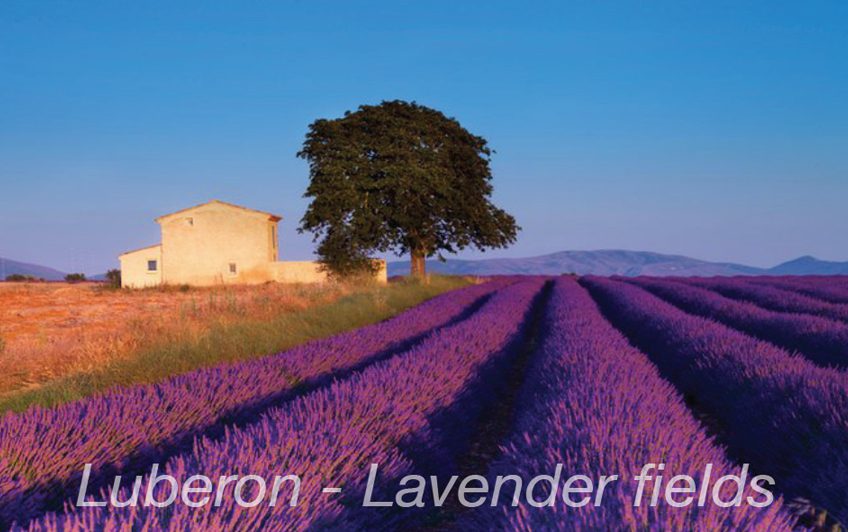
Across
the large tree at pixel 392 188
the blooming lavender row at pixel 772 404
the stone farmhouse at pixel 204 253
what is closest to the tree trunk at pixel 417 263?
the large tree at pixel 392 188

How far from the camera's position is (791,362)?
6.02 m

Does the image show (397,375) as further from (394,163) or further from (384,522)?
(394,163)

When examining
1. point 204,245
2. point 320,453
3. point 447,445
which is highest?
point 204,245

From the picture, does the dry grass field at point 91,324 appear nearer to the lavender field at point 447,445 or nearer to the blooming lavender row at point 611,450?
the lavender field at point 447,445

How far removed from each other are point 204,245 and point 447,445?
96.8ft

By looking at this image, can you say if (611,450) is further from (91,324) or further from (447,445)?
(91,324)

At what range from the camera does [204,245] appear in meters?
31.9

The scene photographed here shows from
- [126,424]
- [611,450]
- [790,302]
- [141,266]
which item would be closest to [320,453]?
[611,450]

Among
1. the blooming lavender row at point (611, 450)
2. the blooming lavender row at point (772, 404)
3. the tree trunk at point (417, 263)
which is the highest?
the tree trunk at point (417, 263)

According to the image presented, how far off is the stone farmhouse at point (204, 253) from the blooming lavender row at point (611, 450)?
27.9m

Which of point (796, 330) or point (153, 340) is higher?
point (153, 340)

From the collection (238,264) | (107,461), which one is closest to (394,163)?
(238,264)

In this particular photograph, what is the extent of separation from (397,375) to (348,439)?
5.09ft

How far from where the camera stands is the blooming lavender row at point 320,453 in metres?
2.24
